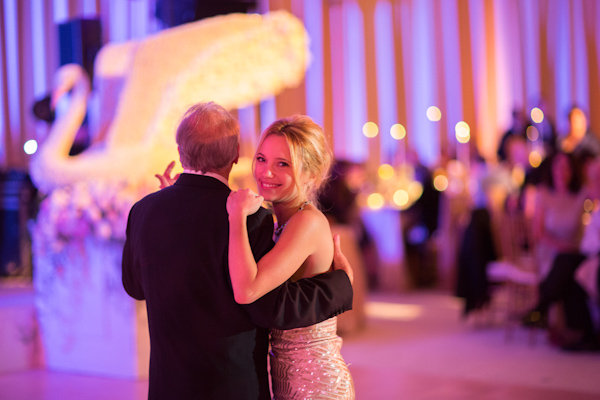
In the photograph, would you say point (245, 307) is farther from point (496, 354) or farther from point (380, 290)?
point (380, 290)

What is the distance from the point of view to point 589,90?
414 inches

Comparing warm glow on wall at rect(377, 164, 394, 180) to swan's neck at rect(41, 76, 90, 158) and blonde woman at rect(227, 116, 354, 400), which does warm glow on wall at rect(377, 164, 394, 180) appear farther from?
blonde woman at rect(227, 116, 354, 400)

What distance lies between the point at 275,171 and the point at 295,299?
1.16ft

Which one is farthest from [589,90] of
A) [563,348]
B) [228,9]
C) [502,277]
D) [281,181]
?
[281,181]

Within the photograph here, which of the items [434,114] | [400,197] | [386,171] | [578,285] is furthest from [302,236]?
[434,114]

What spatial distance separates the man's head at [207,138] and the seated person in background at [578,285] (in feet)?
12.2

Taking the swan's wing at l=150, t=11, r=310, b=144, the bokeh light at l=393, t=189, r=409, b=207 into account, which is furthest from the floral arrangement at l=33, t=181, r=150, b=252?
the bokeh light at l=393, t=189, r=409, b=207

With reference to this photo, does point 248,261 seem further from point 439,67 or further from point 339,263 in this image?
point 439,67

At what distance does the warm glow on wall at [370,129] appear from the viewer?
12.2 metres

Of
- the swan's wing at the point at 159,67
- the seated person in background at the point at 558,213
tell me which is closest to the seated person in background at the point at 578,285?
the seated person in background at the point at 558,213

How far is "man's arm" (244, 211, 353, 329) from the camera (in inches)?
62.7

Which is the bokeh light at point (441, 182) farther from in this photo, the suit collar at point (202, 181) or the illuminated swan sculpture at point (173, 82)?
the suit collar at point (202, 181)

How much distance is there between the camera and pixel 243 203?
5.01ft

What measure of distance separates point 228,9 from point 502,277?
296 cm
